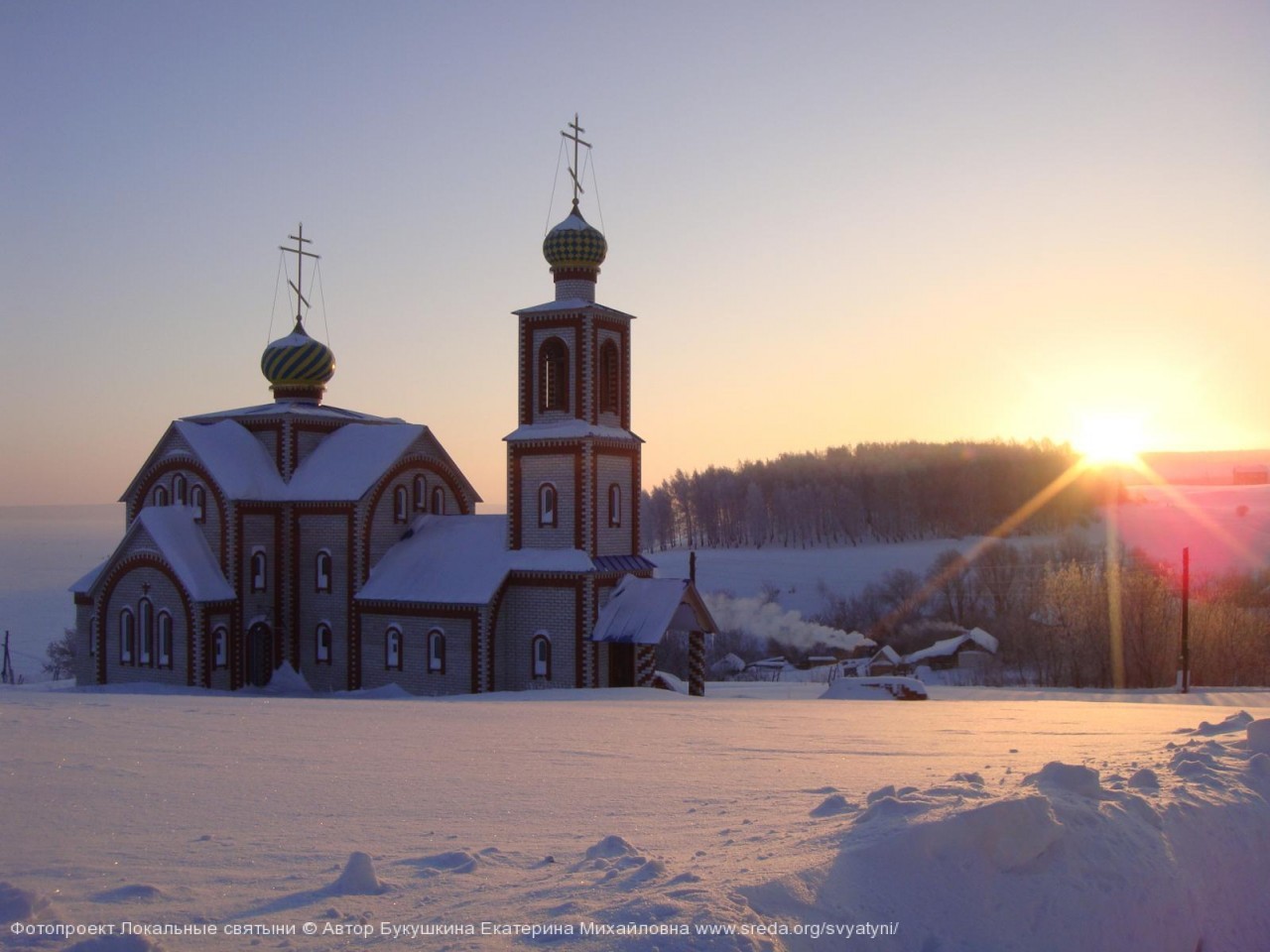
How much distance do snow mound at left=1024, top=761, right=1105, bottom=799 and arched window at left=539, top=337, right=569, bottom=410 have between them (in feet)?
56.4

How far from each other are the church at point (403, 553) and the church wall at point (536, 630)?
1.4 inches

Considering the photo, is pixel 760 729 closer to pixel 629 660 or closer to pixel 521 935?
pixel 521 935

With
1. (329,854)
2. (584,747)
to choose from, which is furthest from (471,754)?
(329,854)

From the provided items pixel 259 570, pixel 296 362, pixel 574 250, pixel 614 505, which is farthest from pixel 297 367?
pixel 614 505

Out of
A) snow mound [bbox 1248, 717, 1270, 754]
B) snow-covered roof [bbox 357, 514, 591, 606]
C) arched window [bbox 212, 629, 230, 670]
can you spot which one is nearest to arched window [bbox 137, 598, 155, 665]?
arched window [bbox 212, 629, 230, 670]

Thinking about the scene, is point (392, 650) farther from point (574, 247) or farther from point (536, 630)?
point (574, 247)

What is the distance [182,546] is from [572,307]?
1002 cm

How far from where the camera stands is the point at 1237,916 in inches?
243

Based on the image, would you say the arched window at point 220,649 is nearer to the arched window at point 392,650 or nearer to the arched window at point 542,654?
the arched window at point 392,650

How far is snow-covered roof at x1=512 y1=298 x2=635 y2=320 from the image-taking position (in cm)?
2238

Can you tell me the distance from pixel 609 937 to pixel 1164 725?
8.22m

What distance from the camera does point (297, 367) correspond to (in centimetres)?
2677

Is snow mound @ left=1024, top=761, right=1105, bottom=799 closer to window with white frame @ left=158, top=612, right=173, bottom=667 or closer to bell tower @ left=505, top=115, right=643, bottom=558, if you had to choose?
bell tower @ left=505, top=115, right=643, bottom=558

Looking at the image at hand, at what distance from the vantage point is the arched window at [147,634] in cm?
2328
